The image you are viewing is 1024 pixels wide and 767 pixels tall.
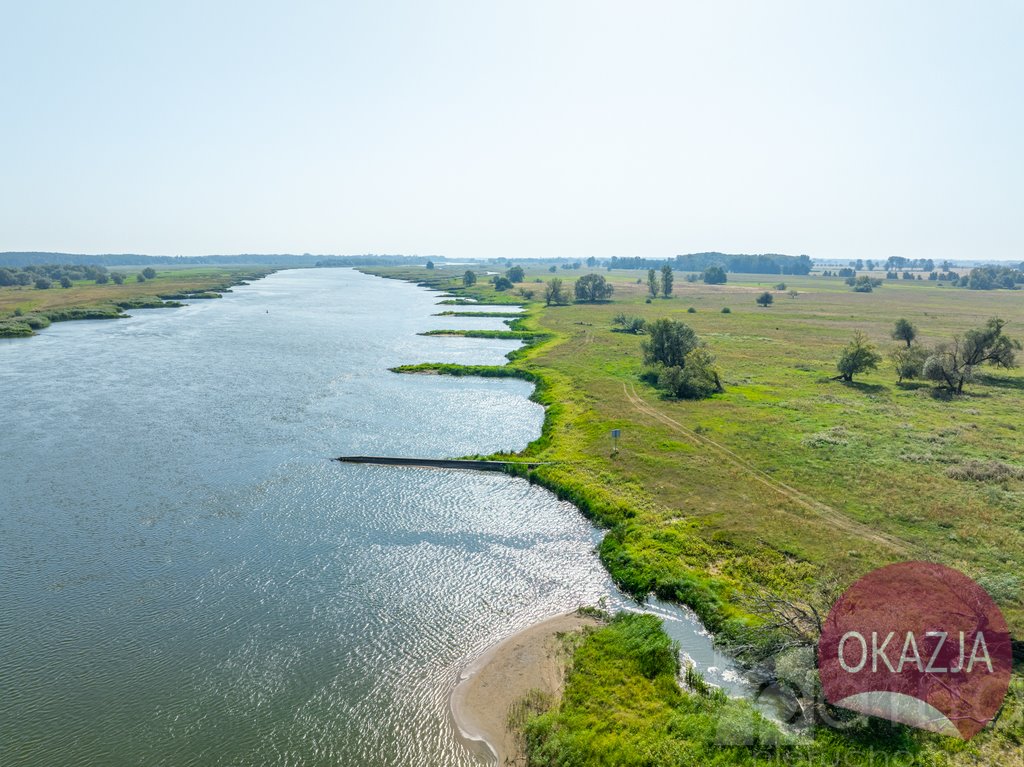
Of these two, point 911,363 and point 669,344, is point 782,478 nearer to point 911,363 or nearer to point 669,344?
point 669,344

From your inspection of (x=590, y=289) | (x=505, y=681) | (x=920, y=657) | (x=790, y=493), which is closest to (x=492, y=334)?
(x=590, y=289)

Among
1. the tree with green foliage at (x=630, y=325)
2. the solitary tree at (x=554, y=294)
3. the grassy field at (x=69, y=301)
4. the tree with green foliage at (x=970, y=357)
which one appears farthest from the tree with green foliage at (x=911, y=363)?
the grassy field at (x=69, y=301)

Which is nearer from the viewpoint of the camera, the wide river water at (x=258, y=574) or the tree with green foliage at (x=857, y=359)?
the wide river water at (x=258, y=574)

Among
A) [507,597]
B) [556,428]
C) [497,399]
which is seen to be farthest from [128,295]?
[507,597]

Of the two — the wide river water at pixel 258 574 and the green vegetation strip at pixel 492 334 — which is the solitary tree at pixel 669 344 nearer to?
the wide river water at pixel 258 574

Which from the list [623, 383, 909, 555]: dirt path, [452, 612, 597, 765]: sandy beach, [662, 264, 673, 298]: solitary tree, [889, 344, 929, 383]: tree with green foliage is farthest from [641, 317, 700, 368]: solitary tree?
[662, 264, 673, 298]: solitary tree

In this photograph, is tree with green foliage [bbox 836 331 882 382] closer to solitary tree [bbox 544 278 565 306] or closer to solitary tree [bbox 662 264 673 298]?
solitary tree [bbox 544 278 565 306]

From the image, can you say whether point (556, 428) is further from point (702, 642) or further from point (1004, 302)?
point (1004, 302)
